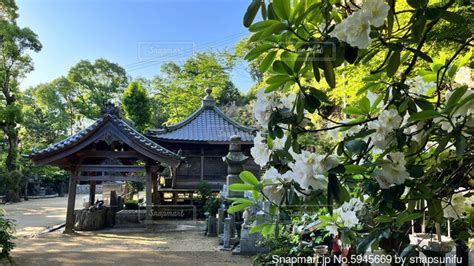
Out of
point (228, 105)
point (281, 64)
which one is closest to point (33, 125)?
point (228, 105)

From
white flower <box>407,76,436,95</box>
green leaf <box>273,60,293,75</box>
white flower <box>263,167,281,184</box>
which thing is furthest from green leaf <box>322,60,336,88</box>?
white flower <box>407,76,436,95</box>

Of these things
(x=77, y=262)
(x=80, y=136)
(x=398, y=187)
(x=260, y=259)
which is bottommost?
(x=77, y=262)

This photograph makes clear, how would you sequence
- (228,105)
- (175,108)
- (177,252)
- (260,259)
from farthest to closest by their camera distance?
(228,105) → (175,108) → (177,252) → (260,259)

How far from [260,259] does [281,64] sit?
2870 mm

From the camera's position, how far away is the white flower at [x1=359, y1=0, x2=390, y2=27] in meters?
0.94

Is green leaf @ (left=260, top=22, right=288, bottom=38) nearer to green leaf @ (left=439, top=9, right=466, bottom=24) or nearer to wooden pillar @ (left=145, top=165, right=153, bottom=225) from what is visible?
green leaf @ (left=439, top=9, right=466, bottom=24)

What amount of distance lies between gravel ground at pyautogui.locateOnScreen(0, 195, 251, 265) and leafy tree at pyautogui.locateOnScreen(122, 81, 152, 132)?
9.89m

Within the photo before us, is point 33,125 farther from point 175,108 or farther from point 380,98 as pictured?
point 380,98

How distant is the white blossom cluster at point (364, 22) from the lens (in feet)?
3.09

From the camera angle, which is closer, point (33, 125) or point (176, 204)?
point (176, 204)

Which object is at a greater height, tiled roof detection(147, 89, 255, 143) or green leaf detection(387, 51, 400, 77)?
tiled roof detection(147, 89, 255, 143)

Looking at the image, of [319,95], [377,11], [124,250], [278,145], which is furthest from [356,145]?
[124,250]

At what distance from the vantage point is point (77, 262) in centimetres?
529

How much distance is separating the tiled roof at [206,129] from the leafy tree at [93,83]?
1224 cm
